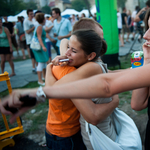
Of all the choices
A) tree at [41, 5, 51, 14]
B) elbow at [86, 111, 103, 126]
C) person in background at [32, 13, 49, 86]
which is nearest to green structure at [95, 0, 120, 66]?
person in background at [32, 13, 49, 86]

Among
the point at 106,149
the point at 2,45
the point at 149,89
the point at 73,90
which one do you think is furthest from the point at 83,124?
the point at 2,45

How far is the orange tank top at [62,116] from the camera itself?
1.26 metres

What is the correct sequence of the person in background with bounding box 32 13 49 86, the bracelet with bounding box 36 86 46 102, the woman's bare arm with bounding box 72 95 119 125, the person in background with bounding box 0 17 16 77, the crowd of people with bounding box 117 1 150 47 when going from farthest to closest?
the crowd of people with bounding box 117 1 150 47
the person in background with bounding box 0 17 16 77
the person in background with bounding box 32 13 49 86
the woman's bare arm with bounding box 72 95 119 125
the bracelet with bounding box 36 86 46 102

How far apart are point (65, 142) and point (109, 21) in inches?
169

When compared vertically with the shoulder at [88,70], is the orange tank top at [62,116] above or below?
below

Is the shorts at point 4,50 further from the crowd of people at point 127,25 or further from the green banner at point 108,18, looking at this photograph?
the crowd of people at point 127,25

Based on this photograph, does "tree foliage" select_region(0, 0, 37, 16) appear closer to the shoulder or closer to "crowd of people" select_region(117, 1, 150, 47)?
"crowd of people" select_region(117, 1, 150, 47)

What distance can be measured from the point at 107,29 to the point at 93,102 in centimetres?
416

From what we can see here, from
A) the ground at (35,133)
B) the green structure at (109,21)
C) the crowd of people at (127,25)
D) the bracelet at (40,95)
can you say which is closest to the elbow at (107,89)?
the bracelet at (40,95)

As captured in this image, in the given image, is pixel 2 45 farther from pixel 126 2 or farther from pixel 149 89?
pixel 126 2

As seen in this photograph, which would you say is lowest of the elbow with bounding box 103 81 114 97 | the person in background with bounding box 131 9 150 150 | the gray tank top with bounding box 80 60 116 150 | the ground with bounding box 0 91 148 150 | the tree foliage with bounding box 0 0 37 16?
the ground with bounding box 0 91 148 150

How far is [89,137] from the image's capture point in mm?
1245

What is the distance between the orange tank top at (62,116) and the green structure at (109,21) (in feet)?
13.0

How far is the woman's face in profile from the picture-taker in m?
1.21
